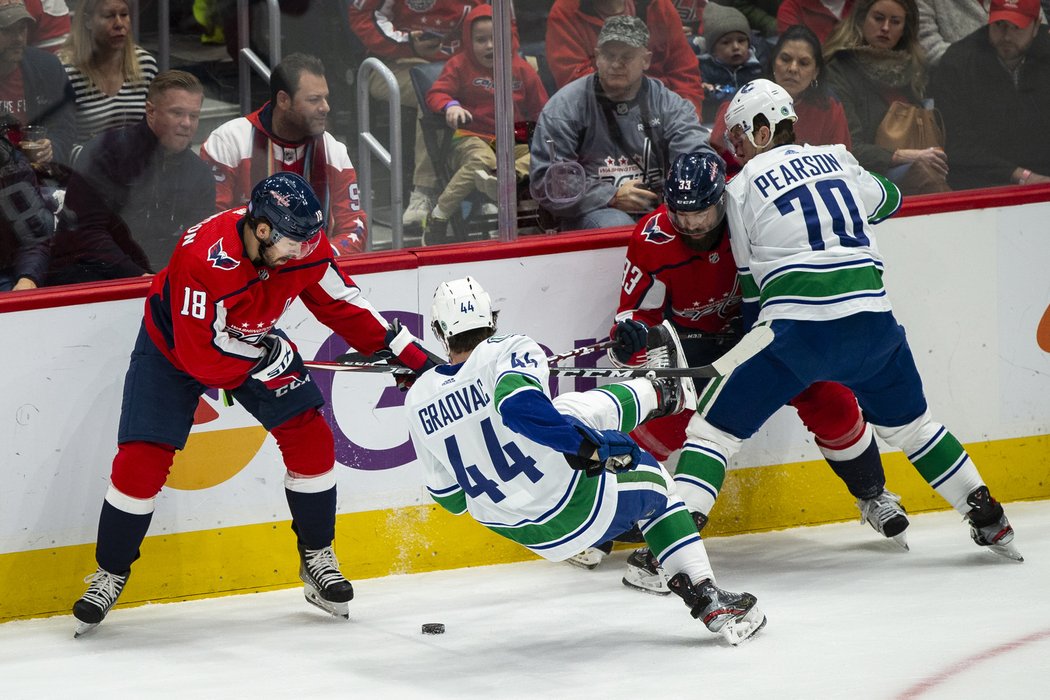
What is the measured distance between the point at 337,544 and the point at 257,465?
337mm

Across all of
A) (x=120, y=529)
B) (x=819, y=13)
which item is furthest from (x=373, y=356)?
Result: (x=819, y=13)

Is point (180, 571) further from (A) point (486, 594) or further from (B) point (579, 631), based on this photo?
(B) point (579, 631)

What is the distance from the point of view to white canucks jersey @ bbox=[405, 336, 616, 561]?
3.16 meters

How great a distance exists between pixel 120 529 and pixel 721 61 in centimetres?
229

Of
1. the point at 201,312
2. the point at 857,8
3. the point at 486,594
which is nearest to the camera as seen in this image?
the point at 201,312

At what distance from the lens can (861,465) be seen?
4.29m

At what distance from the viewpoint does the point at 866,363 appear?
3824 millimetres

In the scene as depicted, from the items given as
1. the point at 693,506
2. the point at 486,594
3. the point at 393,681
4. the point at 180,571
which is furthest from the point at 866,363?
the point at 180,571

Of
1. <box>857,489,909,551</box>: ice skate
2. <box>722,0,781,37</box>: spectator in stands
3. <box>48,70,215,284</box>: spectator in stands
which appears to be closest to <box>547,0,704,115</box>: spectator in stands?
<box>722,0,781,37</box>: spectator in stands

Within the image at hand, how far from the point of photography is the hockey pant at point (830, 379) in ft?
12.4

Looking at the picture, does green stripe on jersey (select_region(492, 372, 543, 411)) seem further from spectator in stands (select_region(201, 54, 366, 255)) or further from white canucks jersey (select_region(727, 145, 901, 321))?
spectator in stands (select_region(201, 54, 366, 255))

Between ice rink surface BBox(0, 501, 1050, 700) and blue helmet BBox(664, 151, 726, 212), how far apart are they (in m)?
1.07

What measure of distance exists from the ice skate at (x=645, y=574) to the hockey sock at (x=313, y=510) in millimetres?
848

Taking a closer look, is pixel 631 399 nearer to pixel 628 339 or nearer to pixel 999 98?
pixel 628 339
